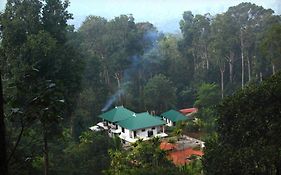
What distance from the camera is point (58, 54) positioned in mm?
9883

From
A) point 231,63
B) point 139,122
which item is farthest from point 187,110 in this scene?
point 139,122

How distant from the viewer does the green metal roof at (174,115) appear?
20.1 metres

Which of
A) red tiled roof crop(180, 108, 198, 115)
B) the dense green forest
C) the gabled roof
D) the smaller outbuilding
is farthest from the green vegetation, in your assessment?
red tiled roof crop(180, 108, 198, 115)

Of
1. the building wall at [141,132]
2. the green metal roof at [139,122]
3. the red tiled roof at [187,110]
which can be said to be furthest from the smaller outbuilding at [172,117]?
the green metal roof at [139,122]

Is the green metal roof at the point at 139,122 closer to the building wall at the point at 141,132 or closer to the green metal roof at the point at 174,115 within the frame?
the building wall at the point at 141,132

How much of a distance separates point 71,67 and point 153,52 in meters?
14.3

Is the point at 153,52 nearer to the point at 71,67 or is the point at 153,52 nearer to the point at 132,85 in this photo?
the point at 132,85

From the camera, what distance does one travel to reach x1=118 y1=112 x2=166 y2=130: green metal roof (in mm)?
17781

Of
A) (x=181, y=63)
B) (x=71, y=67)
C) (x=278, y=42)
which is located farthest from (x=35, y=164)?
(x=181, y=63)

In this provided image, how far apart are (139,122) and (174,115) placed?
302cm

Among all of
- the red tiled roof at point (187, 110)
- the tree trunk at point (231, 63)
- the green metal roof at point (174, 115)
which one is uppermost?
the tree trunk at point (231, 63)

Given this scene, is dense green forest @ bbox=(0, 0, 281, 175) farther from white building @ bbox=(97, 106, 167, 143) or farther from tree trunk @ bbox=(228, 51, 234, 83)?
white building @ bbox=(97, 106, 167, 143)

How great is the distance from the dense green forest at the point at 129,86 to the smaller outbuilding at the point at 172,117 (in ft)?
2.80

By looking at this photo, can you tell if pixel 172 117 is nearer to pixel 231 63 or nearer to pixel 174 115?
pixel 174 115
